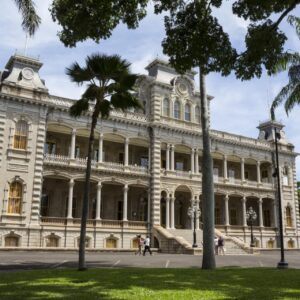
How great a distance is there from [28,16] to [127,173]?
23.9 m

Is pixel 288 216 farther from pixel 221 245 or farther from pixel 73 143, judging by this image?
pixel 73 143

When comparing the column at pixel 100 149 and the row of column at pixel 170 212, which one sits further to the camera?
the row of column at pixel 170 212

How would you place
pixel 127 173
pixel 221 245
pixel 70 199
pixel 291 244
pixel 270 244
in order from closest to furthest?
pixel 221 245 → pixel 70 199 → pixel 127 173 → pixel 270 244 → pixel 291 244

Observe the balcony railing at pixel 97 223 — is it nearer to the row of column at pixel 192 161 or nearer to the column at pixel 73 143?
the column at pixel 73 143

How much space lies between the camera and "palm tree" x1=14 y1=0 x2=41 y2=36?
599 inches

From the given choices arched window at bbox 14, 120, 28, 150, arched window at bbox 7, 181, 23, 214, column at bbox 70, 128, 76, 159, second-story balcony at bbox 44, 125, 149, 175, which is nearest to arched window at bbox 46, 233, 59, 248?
arched window at bbox 7, 181, 23, 214

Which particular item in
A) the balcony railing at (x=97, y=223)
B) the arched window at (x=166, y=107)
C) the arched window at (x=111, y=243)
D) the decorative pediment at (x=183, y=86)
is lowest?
the arched window at (x=111, y=243)

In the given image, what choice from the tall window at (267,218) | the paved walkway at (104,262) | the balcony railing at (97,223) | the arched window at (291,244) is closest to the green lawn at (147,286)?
the paved walkway at (104,262)

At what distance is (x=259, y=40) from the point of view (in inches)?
440

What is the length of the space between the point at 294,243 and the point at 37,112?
33.0 meters

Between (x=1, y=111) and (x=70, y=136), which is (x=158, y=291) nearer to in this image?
(x=1, y=111)

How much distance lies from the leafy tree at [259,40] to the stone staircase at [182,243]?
891 inches

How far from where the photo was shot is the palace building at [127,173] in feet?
107

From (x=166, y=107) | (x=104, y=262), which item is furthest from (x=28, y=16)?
(x=166, y=107)
